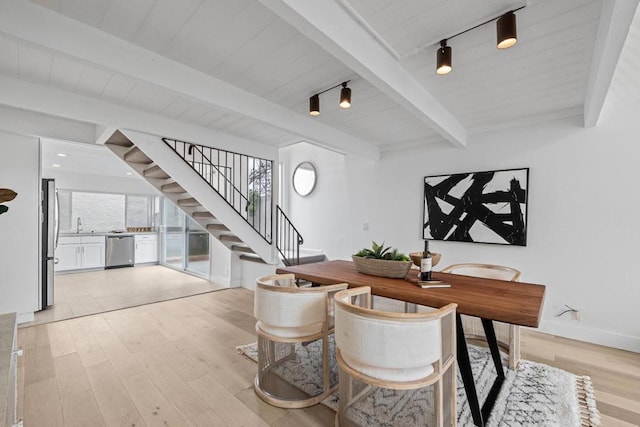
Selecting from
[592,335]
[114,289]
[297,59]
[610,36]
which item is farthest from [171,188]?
[592,335]

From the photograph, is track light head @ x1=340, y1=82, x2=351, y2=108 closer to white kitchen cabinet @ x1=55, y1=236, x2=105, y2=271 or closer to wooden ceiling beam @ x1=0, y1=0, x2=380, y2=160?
wooden ceiling beam @ x1=0, y1=0, x2=380, y2=160

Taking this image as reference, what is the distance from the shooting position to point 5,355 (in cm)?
140

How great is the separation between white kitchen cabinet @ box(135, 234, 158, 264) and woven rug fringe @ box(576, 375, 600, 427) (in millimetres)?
8063

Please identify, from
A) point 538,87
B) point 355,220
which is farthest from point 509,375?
point 355,220

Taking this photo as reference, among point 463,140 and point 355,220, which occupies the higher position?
point 463,140

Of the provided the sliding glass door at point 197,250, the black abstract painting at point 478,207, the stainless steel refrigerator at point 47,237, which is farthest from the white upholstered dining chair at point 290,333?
the sliding glass door at point 197,250

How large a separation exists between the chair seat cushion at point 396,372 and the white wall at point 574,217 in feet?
8.40

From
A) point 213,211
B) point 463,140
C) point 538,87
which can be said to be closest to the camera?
point 538,87

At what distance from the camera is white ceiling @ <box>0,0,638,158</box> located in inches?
63.1

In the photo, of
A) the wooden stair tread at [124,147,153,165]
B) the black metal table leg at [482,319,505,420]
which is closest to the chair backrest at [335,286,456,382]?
the black metal table leg at [482,319,505,420]

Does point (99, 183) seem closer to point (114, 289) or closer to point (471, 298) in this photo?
point (114, 289)

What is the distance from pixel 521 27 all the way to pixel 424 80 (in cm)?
73

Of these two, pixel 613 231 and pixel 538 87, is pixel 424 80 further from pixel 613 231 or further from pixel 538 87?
pixel 613 231

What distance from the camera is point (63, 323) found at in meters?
3.37
